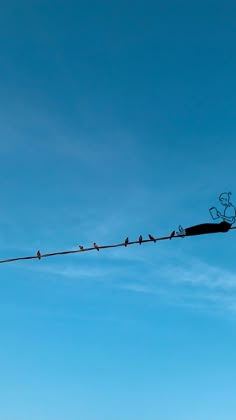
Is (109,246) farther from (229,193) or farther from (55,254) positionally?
(229,193)

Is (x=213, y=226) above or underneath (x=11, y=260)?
underneath

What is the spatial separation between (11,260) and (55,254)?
1.25m

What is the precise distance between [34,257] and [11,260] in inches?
31.0

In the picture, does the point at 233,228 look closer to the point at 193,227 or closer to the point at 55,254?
the point at 193,227

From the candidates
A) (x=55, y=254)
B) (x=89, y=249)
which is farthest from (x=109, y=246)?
(x=55, y=254)

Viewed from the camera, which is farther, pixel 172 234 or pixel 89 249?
pixel 89 249

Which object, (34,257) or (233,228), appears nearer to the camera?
(233,228)

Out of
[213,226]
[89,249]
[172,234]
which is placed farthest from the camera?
[89,249]

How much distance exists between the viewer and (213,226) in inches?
394

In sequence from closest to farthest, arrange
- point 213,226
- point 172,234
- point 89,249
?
1. point 213,226
2. point 172,234
3. point 89,249

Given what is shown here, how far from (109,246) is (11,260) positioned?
2.76 metres

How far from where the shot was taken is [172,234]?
35.3 ft

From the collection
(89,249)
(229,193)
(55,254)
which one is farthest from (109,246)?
(229,193)

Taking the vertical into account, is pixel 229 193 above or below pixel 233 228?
above
